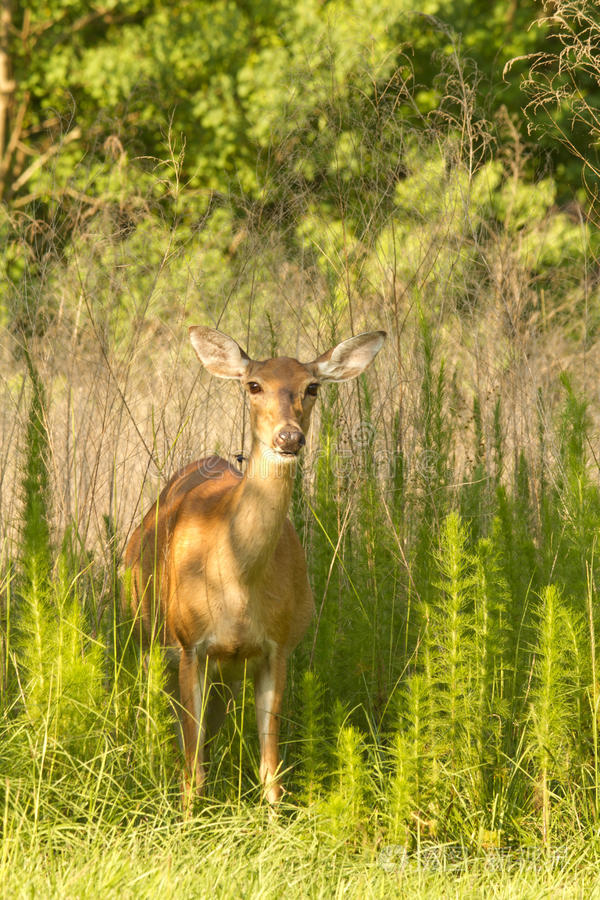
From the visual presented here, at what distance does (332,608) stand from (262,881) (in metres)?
1.30

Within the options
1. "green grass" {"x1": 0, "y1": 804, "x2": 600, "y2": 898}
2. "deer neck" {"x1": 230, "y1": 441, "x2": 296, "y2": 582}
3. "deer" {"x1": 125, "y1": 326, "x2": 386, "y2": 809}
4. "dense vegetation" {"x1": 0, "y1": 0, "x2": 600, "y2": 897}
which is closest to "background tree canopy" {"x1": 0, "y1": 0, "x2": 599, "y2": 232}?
"dense vegetation" {"x1": 0, "y1": 0, "x2": 600, "y2": 897}

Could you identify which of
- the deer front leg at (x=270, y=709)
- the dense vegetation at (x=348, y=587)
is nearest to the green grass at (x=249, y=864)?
the dense vegetation at (x=348, y=587)

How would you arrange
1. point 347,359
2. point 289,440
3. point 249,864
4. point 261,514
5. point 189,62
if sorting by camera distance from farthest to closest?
point 189,62
point 347,359
point 261,514
point 289,440
point 249,864

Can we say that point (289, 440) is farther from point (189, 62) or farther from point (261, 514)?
point (189, 62)

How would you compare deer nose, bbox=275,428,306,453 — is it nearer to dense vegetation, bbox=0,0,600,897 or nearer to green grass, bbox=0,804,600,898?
dense vegetation, bbox=0,0,600,897

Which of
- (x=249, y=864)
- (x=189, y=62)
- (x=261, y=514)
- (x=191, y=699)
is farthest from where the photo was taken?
(x=189, y=62)

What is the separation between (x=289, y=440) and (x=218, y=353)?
2.24 ft

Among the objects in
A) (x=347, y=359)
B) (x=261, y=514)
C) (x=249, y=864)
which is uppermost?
(x=347, y=359)

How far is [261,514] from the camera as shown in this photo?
3.89 meters

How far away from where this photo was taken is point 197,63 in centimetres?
1494

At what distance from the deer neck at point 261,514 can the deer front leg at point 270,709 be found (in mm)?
341

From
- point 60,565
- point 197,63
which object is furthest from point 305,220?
point 197,63

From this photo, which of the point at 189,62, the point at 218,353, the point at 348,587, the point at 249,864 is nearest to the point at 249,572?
the point at 348,587

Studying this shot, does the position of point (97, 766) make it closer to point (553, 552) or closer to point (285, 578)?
point (285, 578)
